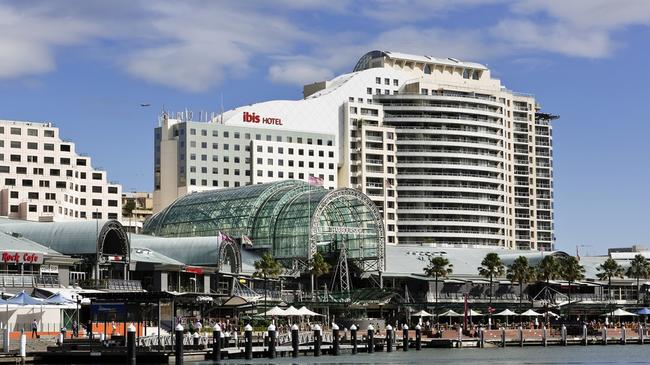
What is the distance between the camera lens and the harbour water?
115 m

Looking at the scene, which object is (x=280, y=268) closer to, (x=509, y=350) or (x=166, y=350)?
(x=509, y=350)

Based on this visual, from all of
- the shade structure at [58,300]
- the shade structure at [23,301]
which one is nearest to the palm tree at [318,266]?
the shade structure at [58,300]

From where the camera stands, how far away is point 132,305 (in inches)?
4220

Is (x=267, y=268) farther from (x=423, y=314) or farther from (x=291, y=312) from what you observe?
(x=291, y=312)

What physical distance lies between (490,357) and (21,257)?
49491 millimetres

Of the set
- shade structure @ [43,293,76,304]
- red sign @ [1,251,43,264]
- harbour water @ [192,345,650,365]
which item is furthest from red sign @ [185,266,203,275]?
shade structure @ [43,293,76,304]

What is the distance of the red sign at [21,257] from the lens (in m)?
137

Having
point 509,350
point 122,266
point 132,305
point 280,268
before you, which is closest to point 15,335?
point 132,305

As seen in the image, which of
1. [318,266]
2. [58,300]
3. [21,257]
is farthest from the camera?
[318,266]

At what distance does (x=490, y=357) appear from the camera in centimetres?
12531

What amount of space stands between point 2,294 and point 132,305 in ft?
68.7

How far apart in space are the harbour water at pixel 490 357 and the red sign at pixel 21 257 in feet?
112

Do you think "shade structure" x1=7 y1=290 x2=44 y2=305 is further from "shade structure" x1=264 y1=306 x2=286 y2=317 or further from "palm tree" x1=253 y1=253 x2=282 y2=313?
"palm tree" x1=253 y1=253 x2=282 y2=313

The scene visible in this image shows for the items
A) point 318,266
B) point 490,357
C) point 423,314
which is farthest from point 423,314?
point 490,357
